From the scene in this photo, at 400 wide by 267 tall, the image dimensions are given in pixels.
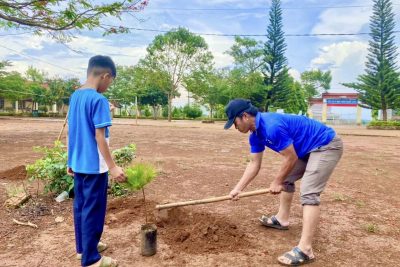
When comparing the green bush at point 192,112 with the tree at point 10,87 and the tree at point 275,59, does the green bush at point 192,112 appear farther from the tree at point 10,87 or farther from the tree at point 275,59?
the tree at point 10,87

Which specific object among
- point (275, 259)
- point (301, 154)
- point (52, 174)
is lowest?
point (275, 259)

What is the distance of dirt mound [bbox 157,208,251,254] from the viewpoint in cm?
318

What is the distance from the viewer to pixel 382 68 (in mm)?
31984

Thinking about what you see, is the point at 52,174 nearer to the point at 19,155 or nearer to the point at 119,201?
the point at 119,201

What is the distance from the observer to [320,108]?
4394 centimetres

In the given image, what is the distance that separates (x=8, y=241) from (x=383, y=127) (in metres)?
31.1

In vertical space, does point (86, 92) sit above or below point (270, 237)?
above

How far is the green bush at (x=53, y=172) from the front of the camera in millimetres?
4242

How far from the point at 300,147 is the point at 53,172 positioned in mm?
3034

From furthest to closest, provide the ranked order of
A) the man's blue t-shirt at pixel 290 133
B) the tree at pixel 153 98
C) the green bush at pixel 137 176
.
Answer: the tree at pixel 153 98, the green bush at pixel 137 176, the man's blue t-shirt at pixel 290 133

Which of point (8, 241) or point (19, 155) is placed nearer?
point (8, 241)

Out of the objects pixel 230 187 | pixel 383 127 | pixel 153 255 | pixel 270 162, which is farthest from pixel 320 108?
pixel 153 255

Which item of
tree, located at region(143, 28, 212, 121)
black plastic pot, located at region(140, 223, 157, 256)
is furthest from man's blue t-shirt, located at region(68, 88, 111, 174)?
tree, located at region(143, 28, 212, 121)

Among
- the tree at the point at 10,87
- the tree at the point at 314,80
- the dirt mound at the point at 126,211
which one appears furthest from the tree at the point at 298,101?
the dirt mound at the point at 126,211
